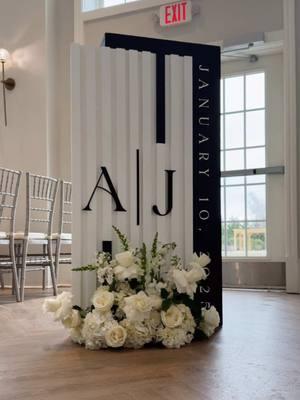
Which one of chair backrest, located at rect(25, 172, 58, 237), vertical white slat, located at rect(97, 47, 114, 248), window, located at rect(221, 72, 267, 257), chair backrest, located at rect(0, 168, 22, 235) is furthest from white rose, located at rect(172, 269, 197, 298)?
window, located at rect(221, 72, 267, 257)

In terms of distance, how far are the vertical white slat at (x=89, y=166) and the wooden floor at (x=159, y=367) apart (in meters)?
0.26

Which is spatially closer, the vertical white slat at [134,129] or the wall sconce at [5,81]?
the vertical white slat at [134,129]

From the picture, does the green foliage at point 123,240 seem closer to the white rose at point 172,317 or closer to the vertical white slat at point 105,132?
the vertical white slat at point 105,132

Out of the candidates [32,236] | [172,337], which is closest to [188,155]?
[172,337]

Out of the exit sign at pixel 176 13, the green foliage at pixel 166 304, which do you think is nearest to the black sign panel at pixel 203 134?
the green foliage at pixel 166 304

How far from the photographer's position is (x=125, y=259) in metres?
1.97

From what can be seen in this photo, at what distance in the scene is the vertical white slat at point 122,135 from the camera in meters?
2.16

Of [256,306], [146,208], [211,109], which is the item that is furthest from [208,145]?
[256,306]

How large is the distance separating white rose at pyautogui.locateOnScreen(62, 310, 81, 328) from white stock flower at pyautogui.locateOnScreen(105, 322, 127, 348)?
17cm

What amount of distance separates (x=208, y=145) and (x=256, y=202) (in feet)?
7.03

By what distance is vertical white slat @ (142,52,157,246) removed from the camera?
2.19 metres

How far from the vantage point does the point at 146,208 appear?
7.20 ft

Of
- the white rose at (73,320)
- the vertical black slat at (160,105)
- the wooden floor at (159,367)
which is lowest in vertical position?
the wooden floor at (159,367)

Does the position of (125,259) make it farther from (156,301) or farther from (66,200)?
(66,200)
